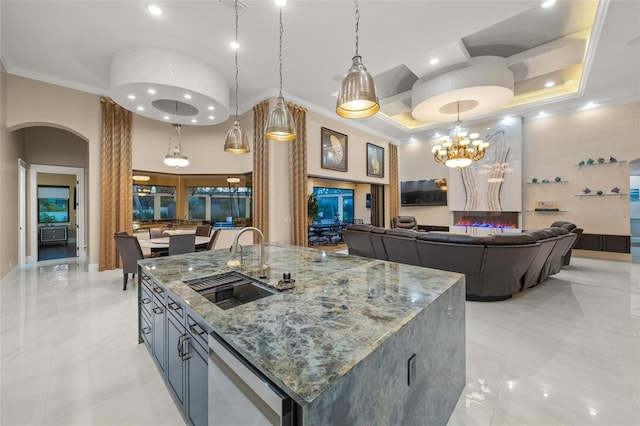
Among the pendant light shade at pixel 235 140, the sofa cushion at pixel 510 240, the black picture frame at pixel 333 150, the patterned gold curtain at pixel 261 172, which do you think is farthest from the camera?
the black picture frame at pixel 333 150

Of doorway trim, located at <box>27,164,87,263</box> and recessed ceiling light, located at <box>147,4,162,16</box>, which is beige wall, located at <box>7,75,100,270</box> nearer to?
doorway trim, located at <box>27,164,87,263</box>

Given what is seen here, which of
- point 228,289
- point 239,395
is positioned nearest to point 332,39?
point 228,289

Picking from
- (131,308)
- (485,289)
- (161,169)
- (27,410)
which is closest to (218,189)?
(161,169)

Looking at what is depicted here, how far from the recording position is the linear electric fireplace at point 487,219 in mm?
7618

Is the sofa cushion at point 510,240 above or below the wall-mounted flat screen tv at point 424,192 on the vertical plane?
below

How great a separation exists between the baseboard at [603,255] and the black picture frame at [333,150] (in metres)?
6.49

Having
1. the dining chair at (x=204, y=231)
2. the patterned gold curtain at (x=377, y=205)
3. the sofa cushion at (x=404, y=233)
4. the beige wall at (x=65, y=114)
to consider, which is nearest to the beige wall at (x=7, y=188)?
the beige wall at (x=65, y=114)

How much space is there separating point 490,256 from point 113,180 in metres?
6.99

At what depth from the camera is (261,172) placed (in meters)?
5.95

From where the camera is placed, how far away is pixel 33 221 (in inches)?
251

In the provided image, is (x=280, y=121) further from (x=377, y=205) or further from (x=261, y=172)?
(x=377, y=205)

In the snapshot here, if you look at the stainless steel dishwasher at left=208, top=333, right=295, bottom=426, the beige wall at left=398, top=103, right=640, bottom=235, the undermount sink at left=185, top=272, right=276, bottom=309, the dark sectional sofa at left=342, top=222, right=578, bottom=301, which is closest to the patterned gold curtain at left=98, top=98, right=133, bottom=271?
the undermount sink at left=185, top=272, right=276, bottom=309

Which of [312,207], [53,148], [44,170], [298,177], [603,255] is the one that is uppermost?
[53,148]

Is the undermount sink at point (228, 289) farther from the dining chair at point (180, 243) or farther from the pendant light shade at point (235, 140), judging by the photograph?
the dining chair at point (180, 243)
